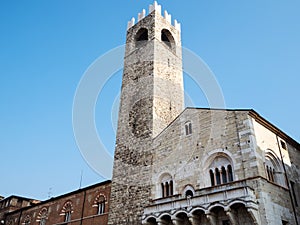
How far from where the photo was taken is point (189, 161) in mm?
15945

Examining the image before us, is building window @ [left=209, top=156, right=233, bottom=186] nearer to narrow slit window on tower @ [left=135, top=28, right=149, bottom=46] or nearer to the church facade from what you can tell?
the church facade

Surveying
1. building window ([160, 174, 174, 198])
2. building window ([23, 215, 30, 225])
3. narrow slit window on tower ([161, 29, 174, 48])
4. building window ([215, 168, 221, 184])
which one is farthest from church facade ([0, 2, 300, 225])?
building window ([23, 215, 30, 225])

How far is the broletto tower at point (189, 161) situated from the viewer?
13.1 m

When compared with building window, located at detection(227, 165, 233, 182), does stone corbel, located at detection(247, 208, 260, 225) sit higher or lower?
lower

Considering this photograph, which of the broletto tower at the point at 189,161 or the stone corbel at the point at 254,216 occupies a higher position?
the broletto tower at the point at 189,161

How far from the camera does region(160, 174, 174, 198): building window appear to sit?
16375mm

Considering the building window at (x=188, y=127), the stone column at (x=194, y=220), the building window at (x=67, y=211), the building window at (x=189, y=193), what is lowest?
the stone column at (x=194, y=220)

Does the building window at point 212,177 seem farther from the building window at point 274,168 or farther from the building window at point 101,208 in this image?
the building window at point 101,208

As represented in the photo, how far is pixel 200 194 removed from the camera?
47.1ft

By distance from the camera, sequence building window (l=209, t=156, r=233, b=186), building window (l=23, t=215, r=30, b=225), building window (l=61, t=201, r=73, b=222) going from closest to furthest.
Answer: building window (l=209, t=156, r=233, b=186) < building window (l=61, t=201, r=73, b=222) < building window (l=23, t=215, r=30, b=225)

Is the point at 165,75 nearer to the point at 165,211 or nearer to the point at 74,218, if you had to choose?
the point at 165,211

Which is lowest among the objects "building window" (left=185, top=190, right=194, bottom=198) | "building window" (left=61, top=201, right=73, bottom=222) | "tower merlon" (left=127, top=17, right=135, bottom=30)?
"building window" (left=185, top=190, right=194, bottom=198)

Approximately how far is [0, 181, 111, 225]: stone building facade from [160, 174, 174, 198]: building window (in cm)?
625

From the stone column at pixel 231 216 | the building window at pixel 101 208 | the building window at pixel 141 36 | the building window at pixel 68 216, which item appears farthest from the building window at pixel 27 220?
the stone column at pixel 231 216
